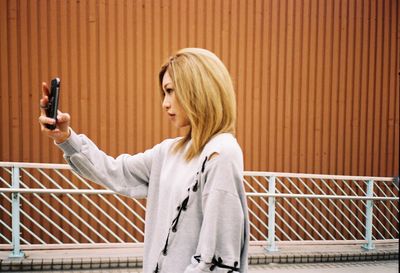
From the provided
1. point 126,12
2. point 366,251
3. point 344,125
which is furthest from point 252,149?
point 126,12

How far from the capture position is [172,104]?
4.29ft

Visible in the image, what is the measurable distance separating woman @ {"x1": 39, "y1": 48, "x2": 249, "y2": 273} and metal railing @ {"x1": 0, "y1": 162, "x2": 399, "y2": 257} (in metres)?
3.12

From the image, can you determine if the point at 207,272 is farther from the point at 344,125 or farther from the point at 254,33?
the point at 344,125

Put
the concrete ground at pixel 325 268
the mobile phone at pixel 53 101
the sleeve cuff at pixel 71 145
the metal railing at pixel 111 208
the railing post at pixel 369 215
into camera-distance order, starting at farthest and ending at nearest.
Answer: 1. the railing post at pixel 369 215
2. the metal railing at pixel 111 208
3. the concrete ground at pixel 325 268
4. the sleeve cuff at pixel 71 145
5. the mobile phone at pixel 53 101

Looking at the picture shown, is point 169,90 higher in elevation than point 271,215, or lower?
higher

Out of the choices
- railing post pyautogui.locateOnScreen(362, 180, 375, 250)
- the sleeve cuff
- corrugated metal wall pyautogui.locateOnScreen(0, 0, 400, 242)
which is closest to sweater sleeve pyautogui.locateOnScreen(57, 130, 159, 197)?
the sleeve cuff

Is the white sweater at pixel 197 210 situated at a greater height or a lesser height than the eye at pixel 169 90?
lesser

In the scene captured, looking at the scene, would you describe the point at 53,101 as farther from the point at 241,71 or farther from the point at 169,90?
the point at 241,71

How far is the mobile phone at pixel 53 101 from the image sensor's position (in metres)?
1.29

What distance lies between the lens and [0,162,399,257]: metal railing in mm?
4719

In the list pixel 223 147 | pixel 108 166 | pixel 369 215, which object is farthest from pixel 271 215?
pixel 223 147

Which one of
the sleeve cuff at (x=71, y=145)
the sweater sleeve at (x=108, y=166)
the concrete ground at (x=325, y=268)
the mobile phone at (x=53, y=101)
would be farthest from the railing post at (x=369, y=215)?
the mobile phone at (x=53, y=101)

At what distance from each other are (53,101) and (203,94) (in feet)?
1.69

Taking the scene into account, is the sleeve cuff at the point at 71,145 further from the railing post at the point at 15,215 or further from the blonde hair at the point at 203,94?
the railing post at the point at 15,215
